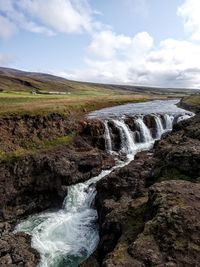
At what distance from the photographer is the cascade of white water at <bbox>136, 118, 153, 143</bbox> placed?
53644 mm

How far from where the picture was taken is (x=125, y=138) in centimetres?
5059

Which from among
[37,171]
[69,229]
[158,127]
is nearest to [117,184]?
[69,229]

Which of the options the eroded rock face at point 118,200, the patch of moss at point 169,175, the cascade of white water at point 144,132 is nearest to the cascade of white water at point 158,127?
the cascade of white water at point 144,132

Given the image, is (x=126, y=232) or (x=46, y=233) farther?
(x=46, y=233)

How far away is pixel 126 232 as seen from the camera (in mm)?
17578

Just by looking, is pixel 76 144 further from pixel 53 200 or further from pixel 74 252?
pixel 74 252

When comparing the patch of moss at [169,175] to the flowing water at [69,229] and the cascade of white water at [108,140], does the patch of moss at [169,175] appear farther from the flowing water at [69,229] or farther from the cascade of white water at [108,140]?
the cascade of white water at [108,140]

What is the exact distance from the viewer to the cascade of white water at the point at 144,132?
5364 cm

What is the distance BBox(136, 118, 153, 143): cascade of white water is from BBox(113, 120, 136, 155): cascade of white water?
2603 mm

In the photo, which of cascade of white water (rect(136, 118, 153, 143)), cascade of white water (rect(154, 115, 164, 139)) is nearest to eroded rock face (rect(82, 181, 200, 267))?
cascade of white water (rect(136, 118, 153, 143))

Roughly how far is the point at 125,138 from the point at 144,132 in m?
5.50

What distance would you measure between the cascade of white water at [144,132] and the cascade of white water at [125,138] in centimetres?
260

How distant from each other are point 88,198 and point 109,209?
33.6 feet

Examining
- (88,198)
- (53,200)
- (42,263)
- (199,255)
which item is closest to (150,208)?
(199,255)
